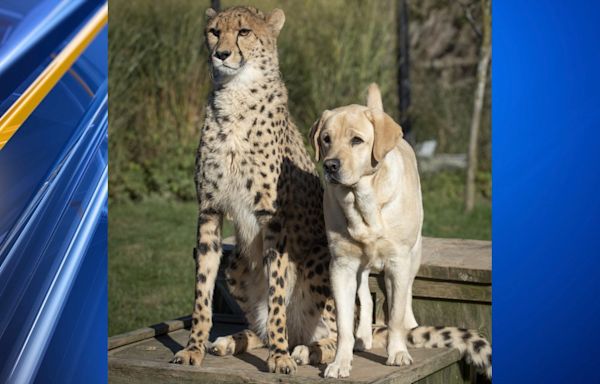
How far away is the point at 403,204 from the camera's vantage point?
12.2ft

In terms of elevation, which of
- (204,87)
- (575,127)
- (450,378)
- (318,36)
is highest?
(318,36)

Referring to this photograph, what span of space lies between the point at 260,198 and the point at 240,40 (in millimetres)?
641

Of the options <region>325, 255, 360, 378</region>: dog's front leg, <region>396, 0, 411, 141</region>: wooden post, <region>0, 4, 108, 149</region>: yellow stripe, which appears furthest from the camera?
<region>396, 0, 411, 141</region>: wooden post

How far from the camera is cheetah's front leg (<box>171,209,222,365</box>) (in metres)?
3.87


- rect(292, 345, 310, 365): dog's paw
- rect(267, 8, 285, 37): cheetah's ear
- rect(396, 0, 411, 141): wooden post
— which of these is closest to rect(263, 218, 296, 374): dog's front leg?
rect(292, 345, 310, 365): dog's paw

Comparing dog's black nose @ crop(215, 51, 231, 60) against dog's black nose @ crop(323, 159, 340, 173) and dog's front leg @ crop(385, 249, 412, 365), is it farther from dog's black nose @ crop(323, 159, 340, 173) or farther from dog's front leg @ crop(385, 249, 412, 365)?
dog's front leg @ crop(385, 249, 412, 365)

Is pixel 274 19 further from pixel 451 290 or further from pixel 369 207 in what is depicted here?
pixel 451 290

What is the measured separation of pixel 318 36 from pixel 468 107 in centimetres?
176

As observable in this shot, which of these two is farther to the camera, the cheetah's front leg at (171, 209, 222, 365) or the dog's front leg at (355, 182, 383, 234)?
the cheetah's front leg at (171, 209, 222, 365)

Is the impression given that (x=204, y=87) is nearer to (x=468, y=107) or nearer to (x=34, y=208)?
(x=468, y=107)

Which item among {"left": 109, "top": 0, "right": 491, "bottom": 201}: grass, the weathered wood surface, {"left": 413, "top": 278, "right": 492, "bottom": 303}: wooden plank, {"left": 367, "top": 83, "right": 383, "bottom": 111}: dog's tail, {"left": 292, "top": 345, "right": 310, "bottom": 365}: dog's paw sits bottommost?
the weathered wood surface

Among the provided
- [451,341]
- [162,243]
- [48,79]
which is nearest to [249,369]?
[451,341]

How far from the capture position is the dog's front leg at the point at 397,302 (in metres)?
3.68

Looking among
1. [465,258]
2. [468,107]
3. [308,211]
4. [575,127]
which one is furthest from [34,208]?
[468,107]
